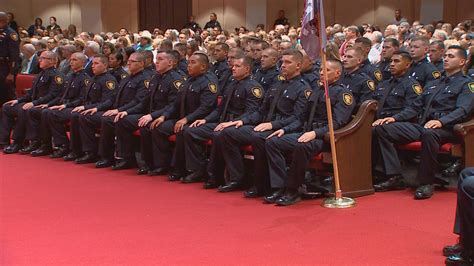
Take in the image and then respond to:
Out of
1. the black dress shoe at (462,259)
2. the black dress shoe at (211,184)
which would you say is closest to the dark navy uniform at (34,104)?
the black dress shoe at (211,184)

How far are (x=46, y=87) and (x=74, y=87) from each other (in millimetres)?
531

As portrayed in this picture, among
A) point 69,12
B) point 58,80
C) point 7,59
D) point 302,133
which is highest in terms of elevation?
point 69,12

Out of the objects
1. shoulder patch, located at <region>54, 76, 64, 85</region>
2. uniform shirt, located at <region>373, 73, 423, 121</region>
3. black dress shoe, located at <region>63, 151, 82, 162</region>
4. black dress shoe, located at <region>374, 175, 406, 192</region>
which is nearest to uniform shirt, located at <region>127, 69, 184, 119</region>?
black dress shoe, located at <region>63, 151, 82, 162</region>

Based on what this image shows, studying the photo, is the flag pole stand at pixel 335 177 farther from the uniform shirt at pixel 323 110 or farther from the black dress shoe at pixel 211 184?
the black dress shoe at pixel 211 184

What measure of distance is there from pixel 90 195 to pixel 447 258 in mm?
3264

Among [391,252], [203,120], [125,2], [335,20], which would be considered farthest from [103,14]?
[391,252]

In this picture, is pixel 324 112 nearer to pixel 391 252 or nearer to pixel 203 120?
pixel 203 120

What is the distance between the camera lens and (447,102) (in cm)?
611

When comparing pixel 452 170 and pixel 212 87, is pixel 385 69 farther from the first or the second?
pixel 212 87

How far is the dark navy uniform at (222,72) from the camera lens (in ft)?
26.1

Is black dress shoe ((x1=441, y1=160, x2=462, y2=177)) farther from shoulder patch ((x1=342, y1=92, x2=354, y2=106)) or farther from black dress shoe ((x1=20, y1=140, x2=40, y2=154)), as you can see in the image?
black dress shoe ((x1=20, y1=140, x2=40, y2=154))

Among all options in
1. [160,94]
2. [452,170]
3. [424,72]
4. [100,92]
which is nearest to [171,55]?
[160,94]

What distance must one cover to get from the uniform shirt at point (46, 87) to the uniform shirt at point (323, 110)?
378 centimetres

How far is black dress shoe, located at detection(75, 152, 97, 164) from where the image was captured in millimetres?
7773
